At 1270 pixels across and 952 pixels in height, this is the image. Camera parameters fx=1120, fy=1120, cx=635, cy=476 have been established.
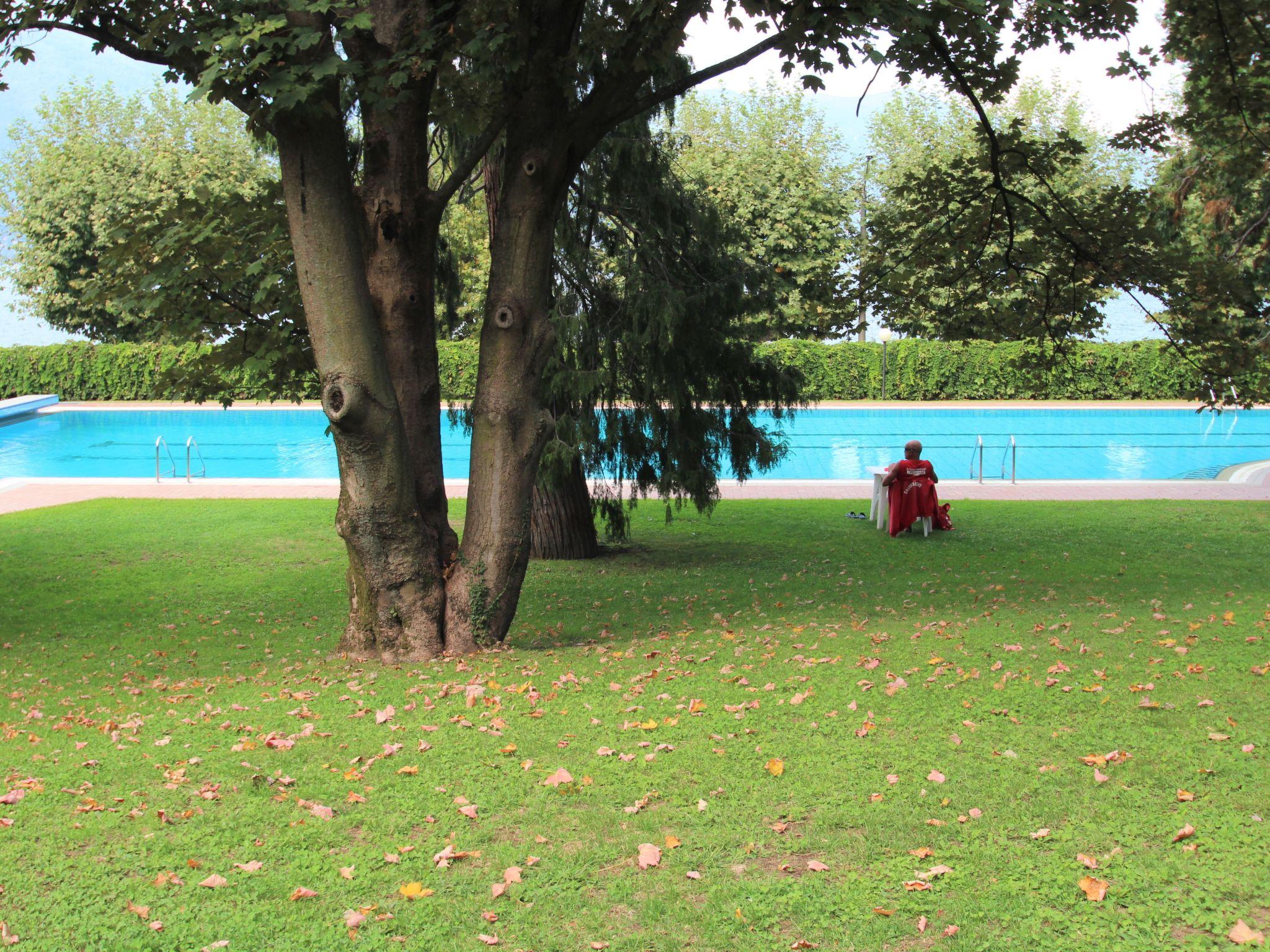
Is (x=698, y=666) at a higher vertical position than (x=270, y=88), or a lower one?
lower

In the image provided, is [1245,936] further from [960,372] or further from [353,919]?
[960,372]

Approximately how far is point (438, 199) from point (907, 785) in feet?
14.6

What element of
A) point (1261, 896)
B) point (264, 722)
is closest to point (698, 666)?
point (264, 722)

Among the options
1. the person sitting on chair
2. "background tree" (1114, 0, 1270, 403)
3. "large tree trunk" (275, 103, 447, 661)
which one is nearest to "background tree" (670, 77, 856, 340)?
the person sitting on chair

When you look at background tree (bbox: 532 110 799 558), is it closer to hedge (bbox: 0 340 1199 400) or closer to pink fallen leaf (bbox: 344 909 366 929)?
pink fallen leaf (bbox: 344 909 366 929)

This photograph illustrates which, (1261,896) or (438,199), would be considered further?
(438,199)

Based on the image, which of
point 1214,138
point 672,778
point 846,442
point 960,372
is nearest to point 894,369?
point 960,372

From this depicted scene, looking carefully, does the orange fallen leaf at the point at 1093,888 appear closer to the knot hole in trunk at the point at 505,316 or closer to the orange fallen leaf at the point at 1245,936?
the orange fallen leaf at the point at 1245,936

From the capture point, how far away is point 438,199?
6.81 meters

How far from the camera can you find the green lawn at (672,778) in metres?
3.29

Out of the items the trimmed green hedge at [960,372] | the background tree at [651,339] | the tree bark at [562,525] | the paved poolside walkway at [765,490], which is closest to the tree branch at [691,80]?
the background tree at [651,339]

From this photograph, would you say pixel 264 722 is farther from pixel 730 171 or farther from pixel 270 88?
pixel 730 171

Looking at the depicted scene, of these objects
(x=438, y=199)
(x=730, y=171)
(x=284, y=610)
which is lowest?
(x=284, y=610)

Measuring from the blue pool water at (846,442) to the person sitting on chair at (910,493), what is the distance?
7.99 metres
